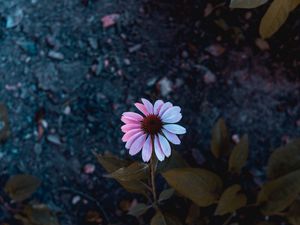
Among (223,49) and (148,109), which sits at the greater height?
(148,109)

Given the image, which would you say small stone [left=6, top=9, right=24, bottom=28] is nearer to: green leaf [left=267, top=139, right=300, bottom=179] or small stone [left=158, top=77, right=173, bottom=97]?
small stone [left=158, top=77, right=173, bottom=97]

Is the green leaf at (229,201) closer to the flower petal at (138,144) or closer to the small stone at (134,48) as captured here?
the flower petal at (138,144)

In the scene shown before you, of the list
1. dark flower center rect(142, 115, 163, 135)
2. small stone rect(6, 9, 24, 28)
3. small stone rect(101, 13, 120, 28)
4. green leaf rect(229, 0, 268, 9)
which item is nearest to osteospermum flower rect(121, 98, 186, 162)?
dark flower center rect(142, 115, 163, 135)

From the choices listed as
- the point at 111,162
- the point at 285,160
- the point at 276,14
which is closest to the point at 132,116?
the point at 111,162

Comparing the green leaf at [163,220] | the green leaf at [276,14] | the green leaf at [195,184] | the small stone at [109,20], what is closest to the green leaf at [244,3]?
the green leaf at [276,14]

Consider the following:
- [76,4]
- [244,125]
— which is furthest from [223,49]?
[76,4]

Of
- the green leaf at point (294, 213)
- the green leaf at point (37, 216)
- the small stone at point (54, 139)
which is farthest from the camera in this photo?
the small stone at point (54, 139)

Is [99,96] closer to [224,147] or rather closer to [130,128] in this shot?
[224,147]
